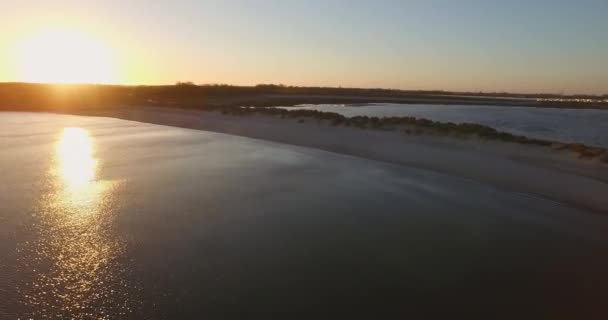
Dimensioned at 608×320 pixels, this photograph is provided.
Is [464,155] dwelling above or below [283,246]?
above

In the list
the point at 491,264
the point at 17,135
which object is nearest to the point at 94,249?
the point at 491,264

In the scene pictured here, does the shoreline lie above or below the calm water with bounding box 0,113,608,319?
above

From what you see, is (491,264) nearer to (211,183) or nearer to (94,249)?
(94,249)

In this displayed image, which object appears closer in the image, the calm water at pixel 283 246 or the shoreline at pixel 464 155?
the calm water at pixel 283 246

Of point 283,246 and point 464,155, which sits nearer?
point 283,246

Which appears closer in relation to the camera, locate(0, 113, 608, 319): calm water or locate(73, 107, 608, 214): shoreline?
locate(0, 113, 608, 319): calm water

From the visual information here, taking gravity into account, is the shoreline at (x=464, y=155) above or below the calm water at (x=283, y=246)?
above
